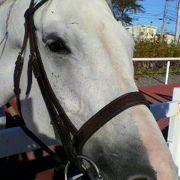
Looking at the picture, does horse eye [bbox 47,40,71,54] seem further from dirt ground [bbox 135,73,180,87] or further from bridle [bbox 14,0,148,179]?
dirt ground [bbox 135,73,180,87]

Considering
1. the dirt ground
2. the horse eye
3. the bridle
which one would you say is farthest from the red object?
the horse eye

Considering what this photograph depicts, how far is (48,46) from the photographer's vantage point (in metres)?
1.64

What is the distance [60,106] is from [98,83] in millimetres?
283

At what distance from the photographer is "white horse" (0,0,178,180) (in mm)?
1369

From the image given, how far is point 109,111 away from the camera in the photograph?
1.42m

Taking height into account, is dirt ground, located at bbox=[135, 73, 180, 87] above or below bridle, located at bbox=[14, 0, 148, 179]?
below

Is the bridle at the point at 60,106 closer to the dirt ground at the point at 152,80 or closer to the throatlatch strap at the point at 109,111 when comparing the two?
the throatlatch strap at the point at 109,111

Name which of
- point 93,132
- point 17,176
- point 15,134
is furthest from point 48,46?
point 17,176

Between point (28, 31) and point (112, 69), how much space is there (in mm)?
618

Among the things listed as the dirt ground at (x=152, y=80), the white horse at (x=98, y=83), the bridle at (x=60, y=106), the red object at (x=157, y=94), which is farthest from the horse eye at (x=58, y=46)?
the dirt ground at (x=152, y=80)

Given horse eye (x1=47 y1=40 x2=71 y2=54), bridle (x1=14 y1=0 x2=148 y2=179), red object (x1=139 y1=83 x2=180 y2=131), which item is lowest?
red object (x1=139 y1=83 x2=180 y2=131)

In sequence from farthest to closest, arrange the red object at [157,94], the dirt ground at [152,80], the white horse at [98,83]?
the dirt ground at [152,80], the red object at [157,94], the white horse at [98,83]

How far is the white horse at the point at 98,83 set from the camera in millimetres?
1369

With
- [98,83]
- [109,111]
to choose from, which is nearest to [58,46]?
[98,83]
